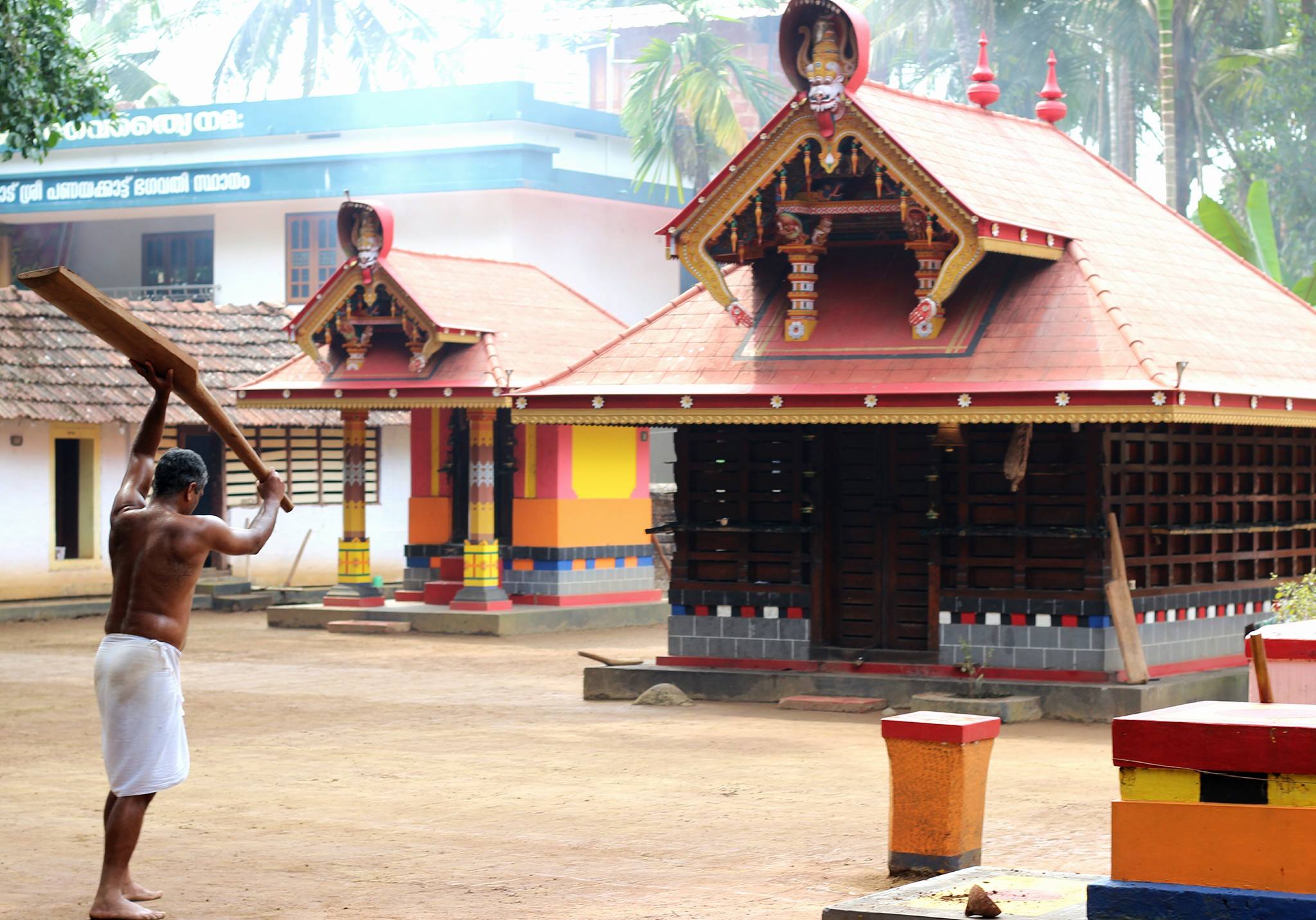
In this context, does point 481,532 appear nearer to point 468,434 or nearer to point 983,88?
point 468,434

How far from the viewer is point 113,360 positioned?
2720 cm

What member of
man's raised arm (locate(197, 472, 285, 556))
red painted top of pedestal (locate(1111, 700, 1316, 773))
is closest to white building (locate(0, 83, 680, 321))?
man's raised arm (locate(197, 472, 285, 556))

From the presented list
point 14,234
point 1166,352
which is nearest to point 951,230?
point 1166,352

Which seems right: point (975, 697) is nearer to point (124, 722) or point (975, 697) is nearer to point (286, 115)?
point (124, 722)

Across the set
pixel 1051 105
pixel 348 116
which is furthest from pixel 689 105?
pixel 1051 105

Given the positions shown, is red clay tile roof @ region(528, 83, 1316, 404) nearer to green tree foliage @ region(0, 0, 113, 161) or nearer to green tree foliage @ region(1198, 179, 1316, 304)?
green tree foliage @ region(1198, 179, 1316, 304)

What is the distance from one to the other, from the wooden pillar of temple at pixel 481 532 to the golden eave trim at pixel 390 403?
352 mm

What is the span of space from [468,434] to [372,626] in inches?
119

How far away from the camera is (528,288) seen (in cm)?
2741

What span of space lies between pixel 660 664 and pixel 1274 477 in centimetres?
604

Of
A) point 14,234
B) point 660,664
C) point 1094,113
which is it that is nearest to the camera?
point 660,664

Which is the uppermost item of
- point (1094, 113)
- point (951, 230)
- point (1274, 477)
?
point (1094, 113)

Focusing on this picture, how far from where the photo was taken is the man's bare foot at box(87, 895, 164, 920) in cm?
797

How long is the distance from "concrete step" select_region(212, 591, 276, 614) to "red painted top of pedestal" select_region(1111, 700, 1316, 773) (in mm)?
23308
